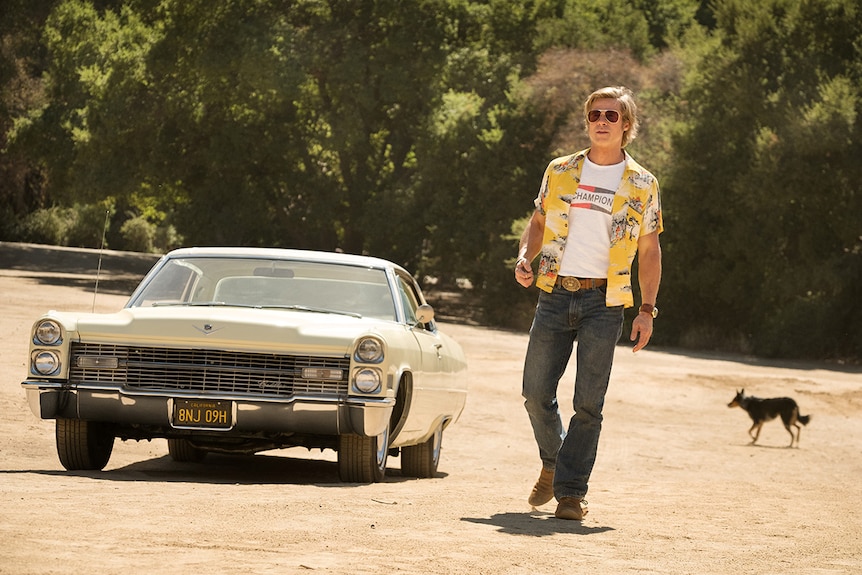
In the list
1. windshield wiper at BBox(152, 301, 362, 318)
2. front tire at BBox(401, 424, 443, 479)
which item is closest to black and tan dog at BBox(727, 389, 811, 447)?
front tire at BBox(401, 424, 443, 479)

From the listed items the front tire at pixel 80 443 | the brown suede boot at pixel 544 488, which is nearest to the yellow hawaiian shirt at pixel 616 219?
the brown suede boot at pixel 544 488

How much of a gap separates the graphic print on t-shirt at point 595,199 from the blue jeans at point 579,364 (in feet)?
1.39

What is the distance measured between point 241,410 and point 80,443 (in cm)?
122

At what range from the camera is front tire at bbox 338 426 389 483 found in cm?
934

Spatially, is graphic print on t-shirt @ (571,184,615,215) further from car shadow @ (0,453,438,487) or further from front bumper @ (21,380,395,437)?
car shadow @ (0,453,438,487)

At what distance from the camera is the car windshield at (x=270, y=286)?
10133 millimetres

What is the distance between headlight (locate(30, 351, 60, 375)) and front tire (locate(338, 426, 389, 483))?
1.83 metres

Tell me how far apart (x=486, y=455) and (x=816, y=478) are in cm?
325

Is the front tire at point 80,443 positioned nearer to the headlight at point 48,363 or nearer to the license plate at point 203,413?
the headlight at point 48,363

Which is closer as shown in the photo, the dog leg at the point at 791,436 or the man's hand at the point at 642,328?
the man's hand at the point at 642,328

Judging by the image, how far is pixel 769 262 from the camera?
34.2 meters

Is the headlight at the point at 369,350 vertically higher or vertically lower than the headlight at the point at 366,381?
higher

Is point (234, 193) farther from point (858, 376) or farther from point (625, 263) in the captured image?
point (625, 263)

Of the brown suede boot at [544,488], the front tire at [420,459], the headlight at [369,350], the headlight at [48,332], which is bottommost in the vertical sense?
the front tire at [420,459]
